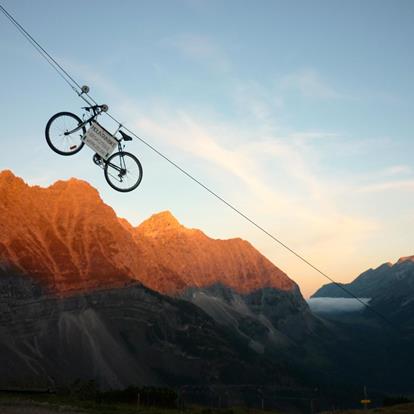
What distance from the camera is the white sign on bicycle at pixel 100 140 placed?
21469mm

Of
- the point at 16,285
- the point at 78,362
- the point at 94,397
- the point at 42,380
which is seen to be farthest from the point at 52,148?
the point at 16,285

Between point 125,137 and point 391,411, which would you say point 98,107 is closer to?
point 125,137

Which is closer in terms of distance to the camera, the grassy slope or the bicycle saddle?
the bicycle saddle

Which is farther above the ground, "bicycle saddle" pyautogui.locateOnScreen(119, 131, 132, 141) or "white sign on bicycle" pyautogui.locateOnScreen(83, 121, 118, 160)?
"bicycle saddle" pyautogui.locateOnScreen(119, 131, 132, 141)

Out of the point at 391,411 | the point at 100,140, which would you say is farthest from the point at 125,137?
the point at 391,411

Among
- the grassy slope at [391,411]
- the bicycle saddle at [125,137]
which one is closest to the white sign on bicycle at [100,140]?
the bicycle saddle at [125,137]

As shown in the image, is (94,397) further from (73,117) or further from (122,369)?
(122,369)

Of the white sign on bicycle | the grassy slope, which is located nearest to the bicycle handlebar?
the white sign on bicycle

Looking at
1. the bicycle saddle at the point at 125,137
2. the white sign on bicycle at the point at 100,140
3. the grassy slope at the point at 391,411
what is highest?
the bicycle saddle at the point at 125,137

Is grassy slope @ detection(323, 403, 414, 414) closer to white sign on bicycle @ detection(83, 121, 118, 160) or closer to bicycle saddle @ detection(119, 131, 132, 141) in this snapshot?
bicycle saddle @ detection(119, 131, 132, 141)

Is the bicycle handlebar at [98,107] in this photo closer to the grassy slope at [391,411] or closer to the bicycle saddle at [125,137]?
the bicycle saddle at [125,137]

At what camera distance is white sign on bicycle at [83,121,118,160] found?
70.4ft

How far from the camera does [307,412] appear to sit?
196 metres

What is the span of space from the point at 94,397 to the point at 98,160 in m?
35.5
